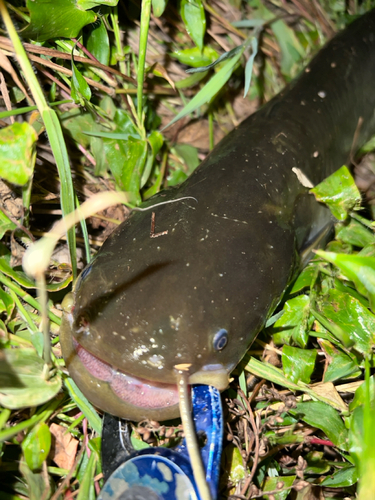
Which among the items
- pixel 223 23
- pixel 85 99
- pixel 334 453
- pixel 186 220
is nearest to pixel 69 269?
pixel 186 220

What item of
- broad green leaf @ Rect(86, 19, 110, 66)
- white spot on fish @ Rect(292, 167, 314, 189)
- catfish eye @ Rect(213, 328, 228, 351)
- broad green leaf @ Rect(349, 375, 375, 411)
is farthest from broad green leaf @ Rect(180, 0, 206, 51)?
broad green leaf @ Rect(349, 375, 375, 411)

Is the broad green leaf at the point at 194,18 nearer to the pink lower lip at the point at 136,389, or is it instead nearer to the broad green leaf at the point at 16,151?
the broad green leaf at the point at 16,151

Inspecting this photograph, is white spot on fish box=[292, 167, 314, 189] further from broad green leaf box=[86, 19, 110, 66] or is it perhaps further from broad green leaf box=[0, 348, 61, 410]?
broad green leaf box=[0, 348, 61, 410]

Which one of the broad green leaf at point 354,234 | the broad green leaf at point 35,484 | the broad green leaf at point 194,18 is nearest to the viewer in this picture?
the broad green leaf at point 35,484

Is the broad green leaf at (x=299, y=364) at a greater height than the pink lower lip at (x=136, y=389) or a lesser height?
lesser

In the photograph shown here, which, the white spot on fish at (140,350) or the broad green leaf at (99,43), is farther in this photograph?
the broad green leaf at (99,43)

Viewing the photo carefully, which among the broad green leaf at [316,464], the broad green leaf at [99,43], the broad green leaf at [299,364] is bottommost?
the broad green leaf at [316,464]

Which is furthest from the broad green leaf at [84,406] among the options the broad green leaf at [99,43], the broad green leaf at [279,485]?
the broad green leaf at [99,43]

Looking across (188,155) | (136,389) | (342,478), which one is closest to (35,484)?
(136,389)

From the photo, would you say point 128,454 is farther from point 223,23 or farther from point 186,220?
point 223,23
